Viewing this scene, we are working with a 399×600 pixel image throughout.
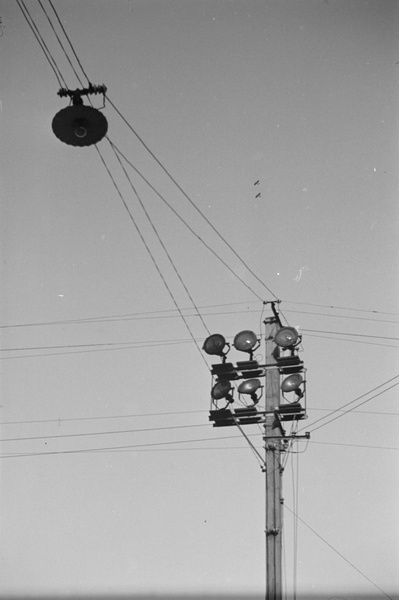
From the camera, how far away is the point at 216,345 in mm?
12633

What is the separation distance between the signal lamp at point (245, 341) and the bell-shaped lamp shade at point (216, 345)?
21cm

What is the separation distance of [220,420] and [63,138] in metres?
5.47

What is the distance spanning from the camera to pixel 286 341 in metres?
12.3

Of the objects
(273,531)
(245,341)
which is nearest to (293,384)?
(245,341)

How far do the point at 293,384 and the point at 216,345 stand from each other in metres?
1.36

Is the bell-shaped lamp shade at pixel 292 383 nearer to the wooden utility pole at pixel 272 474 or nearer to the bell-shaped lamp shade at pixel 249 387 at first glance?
the wooden utility pole at pixel 272 474

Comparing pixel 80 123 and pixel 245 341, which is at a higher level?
pixel 80 123

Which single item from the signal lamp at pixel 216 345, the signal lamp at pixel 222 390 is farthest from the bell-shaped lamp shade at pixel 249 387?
the signal lamp at pixel 216 345

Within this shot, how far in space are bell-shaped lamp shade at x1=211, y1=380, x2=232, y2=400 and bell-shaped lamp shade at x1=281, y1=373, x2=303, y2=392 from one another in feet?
2.68

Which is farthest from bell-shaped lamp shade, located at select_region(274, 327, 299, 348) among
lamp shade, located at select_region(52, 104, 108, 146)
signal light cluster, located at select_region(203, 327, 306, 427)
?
lamp shade, located at select_region(52, 104, 108, 146)

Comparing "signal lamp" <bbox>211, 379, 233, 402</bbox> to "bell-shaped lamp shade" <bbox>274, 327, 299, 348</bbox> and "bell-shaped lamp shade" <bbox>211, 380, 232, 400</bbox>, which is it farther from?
"bell-shaped lamp shade" <bbox>274, 327, 299, 348</bbox>

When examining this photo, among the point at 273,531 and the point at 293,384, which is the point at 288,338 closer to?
the point at 293,384

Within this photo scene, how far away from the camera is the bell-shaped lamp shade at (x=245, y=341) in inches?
495

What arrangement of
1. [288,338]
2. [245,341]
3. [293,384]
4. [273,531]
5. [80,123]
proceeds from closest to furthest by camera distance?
[80,123], [273,531], [293,384], [288,338], [245,341]
